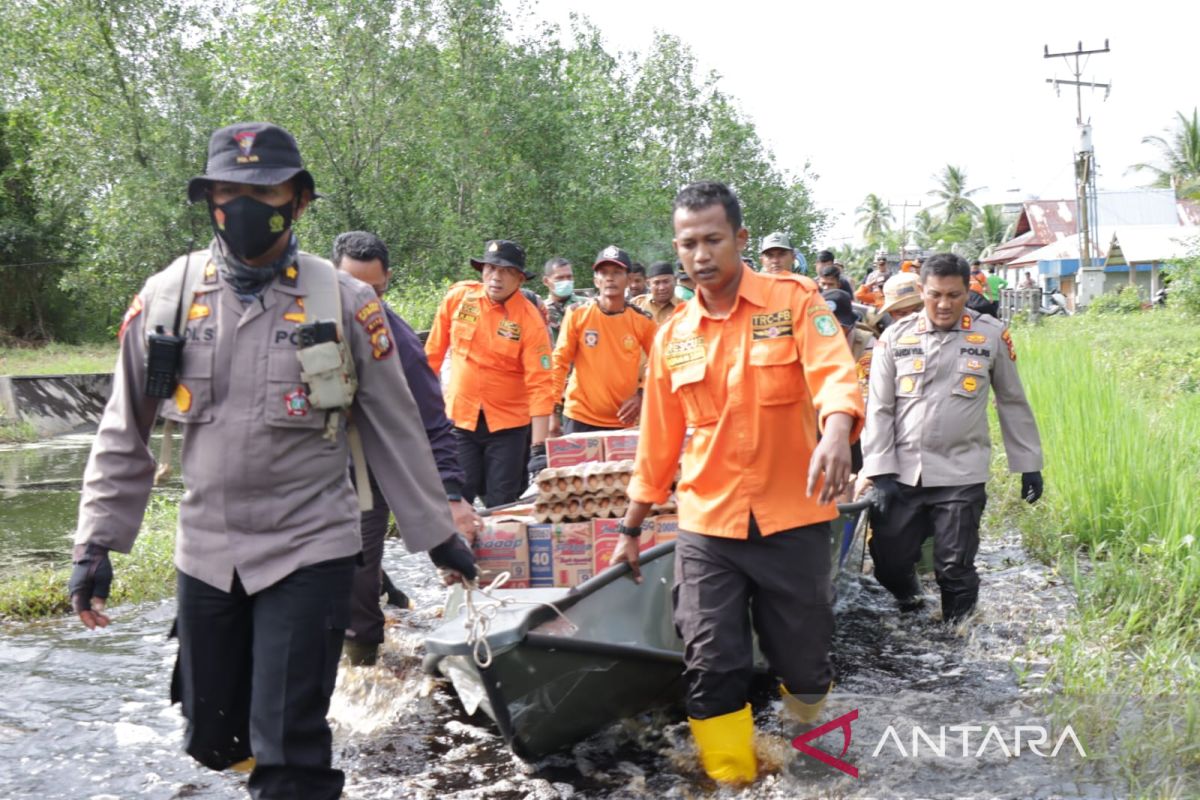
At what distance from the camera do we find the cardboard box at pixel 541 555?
5.45 metres

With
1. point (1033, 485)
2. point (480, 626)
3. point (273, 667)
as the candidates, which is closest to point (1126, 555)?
point (1033, 485)

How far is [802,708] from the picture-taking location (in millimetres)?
4250

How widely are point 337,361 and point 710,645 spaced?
172 cm

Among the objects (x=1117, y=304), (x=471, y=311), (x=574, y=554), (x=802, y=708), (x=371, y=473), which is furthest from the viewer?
(x=1117, y=304)

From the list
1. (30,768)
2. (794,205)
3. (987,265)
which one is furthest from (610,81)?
(30,768)

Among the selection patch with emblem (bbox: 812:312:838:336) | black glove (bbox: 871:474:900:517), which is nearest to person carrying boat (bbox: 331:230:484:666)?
patch with emblem (bbox: 812:312:838:336)

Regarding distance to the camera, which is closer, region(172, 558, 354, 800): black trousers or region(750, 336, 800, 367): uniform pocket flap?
region(172, 558, 354, 800): black trousers

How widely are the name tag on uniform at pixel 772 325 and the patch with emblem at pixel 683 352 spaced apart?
202 millimetres

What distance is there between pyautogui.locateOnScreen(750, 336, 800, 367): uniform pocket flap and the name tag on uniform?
0.02m

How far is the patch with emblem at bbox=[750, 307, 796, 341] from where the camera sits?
4.02 m

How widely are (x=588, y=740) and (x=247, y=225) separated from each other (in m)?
2.99

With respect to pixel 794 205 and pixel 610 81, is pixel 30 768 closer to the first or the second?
pixel 610 81

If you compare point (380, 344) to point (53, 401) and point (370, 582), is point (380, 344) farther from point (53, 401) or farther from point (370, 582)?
point (53, 401)

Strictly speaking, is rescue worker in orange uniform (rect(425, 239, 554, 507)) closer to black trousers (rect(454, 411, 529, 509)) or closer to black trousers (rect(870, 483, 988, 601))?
black trousers (rect(454, 411, 529, 509))
